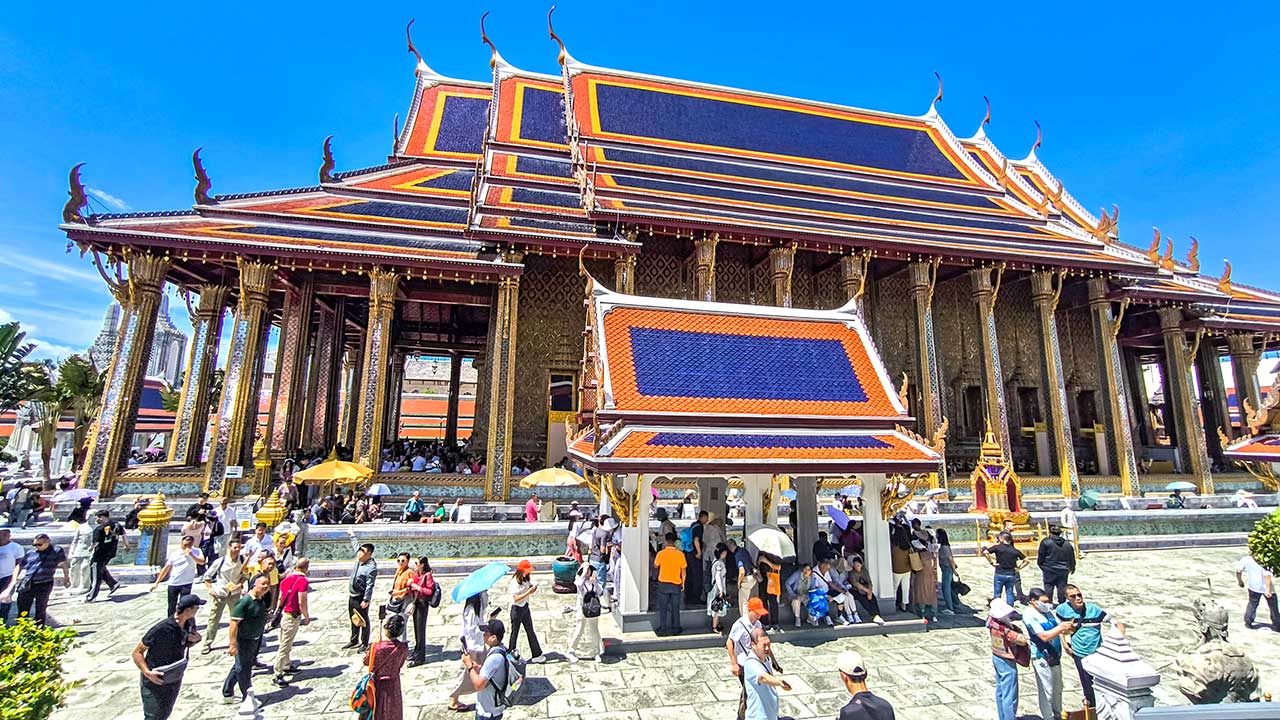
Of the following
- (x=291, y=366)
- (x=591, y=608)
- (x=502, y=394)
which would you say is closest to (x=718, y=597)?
(x=591, y=608)

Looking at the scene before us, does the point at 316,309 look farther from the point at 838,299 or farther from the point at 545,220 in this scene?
the point at 838,299

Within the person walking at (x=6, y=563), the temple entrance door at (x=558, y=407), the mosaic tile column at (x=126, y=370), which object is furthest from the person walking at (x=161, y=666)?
the mosaic tile column at (x=126, y=370)

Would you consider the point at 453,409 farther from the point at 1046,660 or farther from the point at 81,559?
the point at 1046,660

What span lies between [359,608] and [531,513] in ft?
18.8

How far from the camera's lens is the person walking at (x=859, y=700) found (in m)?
3.02

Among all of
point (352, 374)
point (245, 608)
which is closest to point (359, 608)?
point (245, 608)

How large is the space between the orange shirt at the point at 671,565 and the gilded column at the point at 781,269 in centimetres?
1120

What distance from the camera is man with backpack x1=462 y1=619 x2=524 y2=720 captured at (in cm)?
414

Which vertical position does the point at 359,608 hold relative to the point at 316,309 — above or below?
below

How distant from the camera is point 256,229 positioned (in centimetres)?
1481

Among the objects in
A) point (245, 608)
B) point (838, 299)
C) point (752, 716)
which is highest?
point (838, 299)

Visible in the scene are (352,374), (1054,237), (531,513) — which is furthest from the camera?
(352,374)

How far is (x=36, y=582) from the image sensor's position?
6516 mm

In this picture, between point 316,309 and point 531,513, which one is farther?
point 316,309
